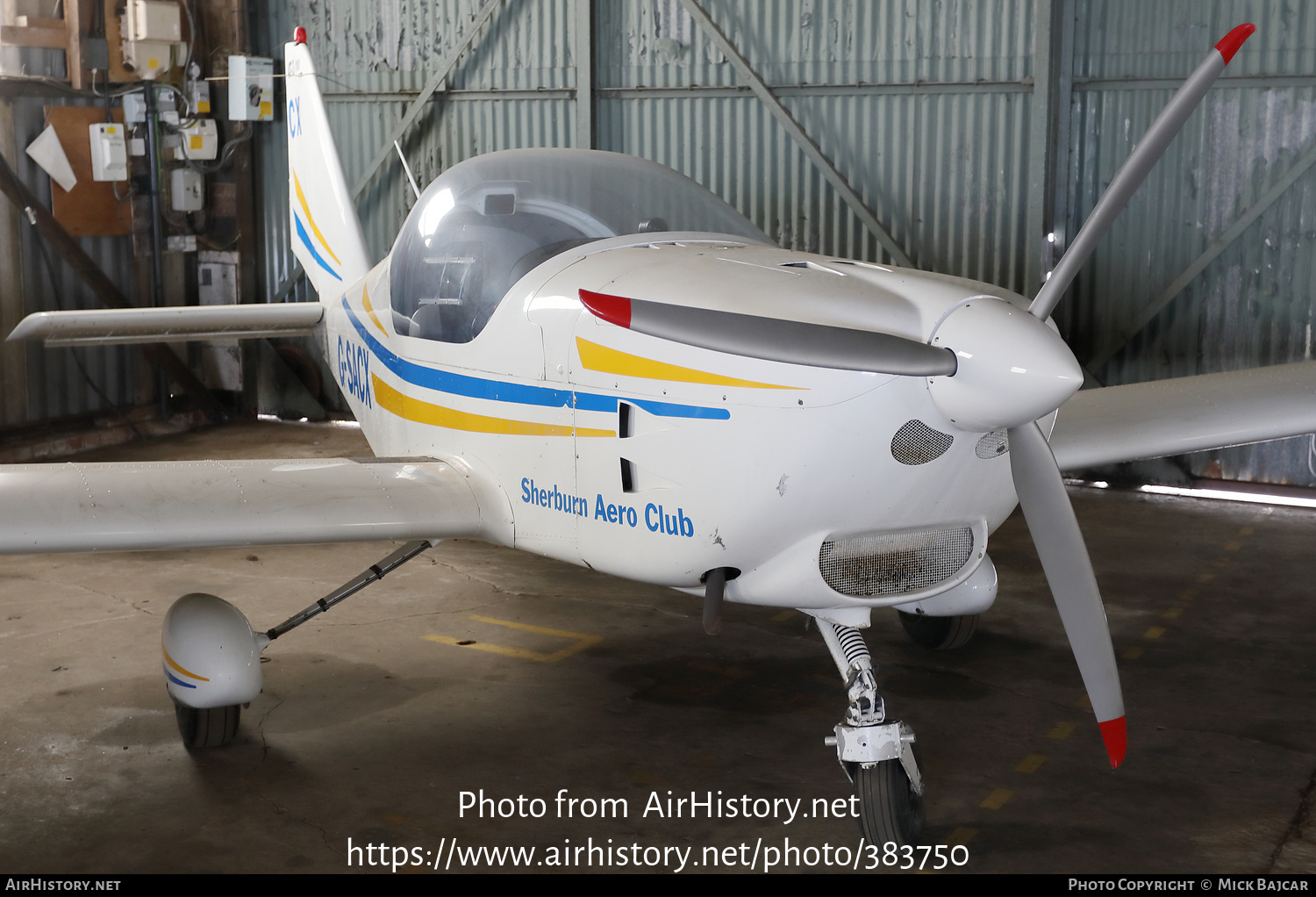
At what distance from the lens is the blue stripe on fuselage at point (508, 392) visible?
3609 mm

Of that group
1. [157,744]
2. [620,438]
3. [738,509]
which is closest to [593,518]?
[620,438]

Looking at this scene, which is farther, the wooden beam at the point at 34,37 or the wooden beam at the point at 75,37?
the wooden beam at the point at 75,37

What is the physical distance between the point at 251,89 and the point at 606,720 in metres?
→ 7.80

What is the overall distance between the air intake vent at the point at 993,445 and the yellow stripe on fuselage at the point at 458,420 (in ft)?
3.31

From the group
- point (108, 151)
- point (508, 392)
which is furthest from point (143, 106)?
point (508, 392)

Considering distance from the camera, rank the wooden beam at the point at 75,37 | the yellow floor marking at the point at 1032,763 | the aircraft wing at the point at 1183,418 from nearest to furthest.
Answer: the yellow floor marking at the point at 1032,763 < the aircraft wing at the point at 1183,418 < the wooden beam at the point at 75,37

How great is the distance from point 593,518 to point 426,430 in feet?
3.58

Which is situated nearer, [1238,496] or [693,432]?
[693,432]

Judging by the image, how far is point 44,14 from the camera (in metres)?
9.92

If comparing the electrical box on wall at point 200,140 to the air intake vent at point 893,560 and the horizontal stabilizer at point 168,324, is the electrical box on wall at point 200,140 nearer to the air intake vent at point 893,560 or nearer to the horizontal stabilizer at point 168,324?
the horizontal stabilizer at point 168,324

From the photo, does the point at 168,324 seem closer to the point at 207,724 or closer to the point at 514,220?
the point at 207,724

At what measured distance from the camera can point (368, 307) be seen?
532 centimetres

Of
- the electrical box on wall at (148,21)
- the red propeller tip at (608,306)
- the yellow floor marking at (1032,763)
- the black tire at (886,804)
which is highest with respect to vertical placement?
the electrical box on wall at (148,21)

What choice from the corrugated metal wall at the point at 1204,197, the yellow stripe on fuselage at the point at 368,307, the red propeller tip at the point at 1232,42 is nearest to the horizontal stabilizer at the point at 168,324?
the yellow stripe on fuselage at the point at 368,307
